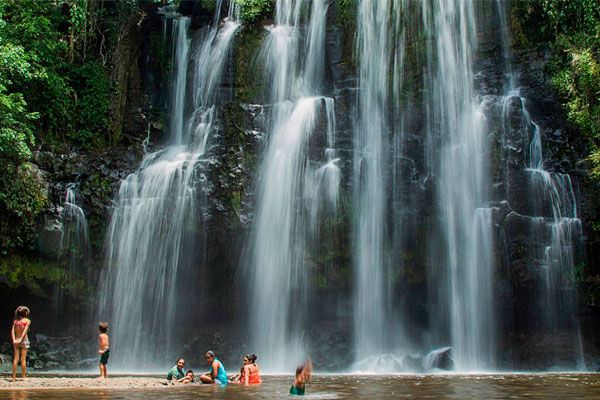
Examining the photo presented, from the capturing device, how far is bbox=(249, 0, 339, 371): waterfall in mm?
18484

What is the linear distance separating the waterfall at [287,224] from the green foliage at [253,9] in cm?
475

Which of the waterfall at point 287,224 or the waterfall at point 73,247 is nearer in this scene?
the waterfall at point 287,224

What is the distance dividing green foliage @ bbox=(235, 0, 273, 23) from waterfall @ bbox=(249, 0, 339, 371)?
4.75 meters

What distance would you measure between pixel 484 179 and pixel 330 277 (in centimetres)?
567

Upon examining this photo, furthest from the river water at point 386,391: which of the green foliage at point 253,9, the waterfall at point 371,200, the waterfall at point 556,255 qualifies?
the green foliage at point 253,9

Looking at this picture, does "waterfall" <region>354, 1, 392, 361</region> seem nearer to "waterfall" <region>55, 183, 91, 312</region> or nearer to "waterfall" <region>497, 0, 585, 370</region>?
"waterfall" <region>497, 0, 585, 370</region>

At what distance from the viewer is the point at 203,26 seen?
24.9 m

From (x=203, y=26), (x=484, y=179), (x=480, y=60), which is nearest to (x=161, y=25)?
(x=203, y=26)

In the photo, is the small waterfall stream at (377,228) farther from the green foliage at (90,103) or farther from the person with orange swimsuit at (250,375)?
the person with orange swimsuit at (250,375)

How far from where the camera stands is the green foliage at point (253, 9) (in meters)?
23.3

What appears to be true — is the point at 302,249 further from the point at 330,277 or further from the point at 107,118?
the point at 107,118

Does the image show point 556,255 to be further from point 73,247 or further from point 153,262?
point 73,247

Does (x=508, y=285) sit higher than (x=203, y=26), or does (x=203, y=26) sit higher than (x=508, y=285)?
(x=203, y=26)

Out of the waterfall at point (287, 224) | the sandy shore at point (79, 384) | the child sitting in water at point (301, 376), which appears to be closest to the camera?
the child sitting in water at point (301, 376)
